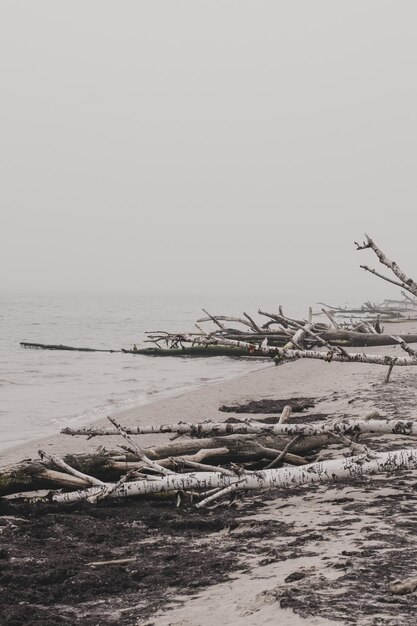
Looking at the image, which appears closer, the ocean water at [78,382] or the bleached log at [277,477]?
the bleached log at [277,477]

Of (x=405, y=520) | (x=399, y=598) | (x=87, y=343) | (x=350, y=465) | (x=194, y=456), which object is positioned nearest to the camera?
(x=399, y=598)

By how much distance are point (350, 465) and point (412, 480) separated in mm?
1018

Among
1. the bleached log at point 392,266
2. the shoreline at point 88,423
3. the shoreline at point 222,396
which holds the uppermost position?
the bleached log at point 392,266

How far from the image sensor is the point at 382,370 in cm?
1531

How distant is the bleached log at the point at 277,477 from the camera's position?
504cm

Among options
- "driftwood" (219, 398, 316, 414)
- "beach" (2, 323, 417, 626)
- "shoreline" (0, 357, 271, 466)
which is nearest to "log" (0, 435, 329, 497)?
"beach" (2, 323, 417, 626)

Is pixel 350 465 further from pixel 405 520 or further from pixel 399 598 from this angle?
pixel 399 598

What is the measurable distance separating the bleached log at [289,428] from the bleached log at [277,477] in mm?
382

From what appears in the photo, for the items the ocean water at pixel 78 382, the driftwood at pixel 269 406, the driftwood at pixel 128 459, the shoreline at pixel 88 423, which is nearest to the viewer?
the driftwood at pixel 128 459

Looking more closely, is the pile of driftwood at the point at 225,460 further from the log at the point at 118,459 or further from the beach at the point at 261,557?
the beach at the point at 261,557

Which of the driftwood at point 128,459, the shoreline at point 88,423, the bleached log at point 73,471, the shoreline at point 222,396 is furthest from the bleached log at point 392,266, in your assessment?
the shoreline at point 88,423

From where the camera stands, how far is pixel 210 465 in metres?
5.91

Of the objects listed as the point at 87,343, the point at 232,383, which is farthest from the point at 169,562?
the point at 87,343

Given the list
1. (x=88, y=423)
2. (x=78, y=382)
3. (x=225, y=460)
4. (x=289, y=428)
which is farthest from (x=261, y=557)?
(x=78, y=382)
